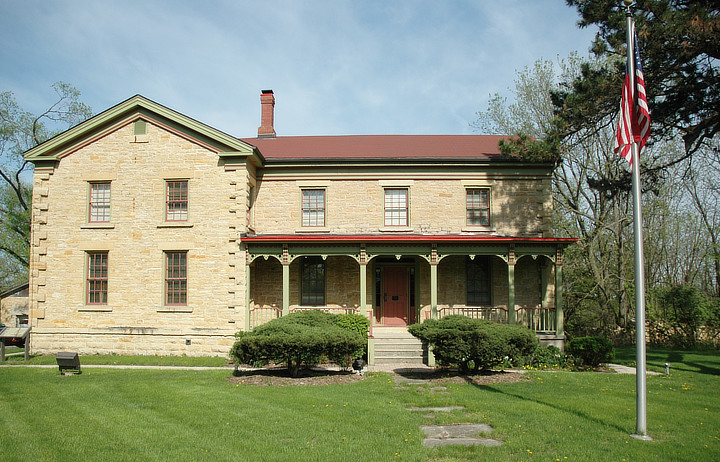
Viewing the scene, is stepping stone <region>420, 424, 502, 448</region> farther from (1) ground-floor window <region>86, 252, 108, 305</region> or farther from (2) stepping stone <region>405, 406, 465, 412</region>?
(1) ground-floor window <region>86, 252, 108, 305</region>

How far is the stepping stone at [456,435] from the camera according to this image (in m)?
7.25

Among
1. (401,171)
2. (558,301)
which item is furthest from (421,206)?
(558,301)

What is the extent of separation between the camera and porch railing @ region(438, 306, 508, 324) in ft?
58.5

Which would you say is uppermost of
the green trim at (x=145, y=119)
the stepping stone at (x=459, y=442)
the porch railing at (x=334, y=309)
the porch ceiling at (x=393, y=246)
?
the green trim at (x=145, y=119)

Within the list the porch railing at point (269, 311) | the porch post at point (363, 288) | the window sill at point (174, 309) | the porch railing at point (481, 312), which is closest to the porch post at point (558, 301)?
the porch railing at point (481, 312)

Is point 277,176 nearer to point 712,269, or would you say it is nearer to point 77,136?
point 77,136

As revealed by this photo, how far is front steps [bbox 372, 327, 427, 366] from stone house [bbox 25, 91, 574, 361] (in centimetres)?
130

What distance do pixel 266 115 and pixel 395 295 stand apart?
1007 centimetres

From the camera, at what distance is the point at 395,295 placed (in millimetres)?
19000

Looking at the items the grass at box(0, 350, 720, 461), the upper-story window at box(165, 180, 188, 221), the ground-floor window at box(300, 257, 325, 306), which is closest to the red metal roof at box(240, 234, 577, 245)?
the ground-floor window at box(300, 257, 325, 306)

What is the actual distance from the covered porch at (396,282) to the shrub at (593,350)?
6.55 feet

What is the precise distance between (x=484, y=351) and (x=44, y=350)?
14.6 meters

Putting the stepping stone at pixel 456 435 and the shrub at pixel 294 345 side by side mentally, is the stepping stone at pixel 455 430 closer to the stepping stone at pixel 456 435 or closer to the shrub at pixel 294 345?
the stepping stone at pixel 456 435

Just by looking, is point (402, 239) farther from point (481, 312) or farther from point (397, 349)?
point (481, 312)
